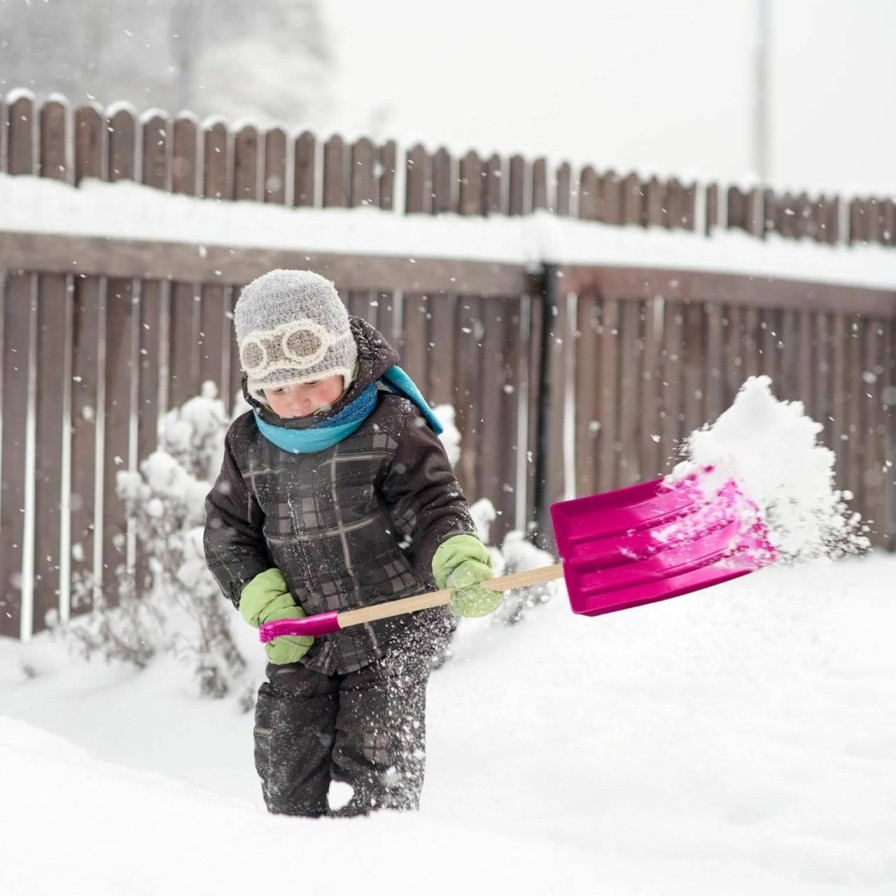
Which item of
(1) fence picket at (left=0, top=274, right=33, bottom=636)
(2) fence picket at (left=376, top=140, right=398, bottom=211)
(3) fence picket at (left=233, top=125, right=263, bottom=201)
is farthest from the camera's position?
(2) fence picket at (left=376, top=140, right=398, bottom=211)

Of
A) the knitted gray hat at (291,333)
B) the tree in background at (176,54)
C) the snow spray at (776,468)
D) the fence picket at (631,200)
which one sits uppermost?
the tree in background at (176,54)

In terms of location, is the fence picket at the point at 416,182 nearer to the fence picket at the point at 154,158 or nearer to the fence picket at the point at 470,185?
the fence picket at the point at 470,185

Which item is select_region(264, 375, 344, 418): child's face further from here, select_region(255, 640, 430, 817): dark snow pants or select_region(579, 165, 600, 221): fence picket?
select_region(579, 165, 600, 221): fence picket

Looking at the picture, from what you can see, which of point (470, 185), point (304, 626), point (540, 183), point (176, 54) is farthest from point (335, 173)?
point (176, 54)

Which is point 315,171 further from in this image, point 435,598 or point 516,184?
point 435,598

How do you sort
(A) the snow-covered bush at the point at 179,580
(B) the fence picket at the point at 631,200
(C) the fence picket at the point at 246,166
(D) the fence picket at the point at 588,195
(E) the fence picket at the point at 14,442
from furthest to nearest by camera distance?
(B) the fence picket at the point at 631,200
(D) the fence picket at the point at 588,195
(C) the fence picket at the point at 246,166
(E) the fence picket at the point at 14,442
(A) the snow-covered bush at the point at 179,580

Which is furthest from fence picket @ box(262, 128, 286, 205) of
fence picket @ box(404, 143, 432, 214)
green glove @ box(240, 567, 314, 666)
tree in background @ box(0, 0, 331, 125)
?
tree in background @ box(0, 0, 331, 125)

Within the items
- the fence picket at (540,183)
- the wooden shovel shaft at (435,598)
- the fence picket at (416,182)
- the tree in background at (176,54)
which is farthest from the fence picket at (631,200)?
the tree in background at (176,54)

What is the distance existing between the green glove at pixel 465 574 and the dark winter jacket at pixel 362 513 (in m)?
0.09

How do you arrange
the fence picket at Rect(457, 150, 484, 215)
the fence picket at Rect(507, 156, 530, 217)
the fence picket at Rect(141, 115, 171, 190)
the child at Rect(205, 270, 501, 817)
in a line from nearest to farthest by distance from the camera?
the child at Rect(205, 270, 501, 817) < the fence picket at Rect(141, 115, 171, 190) < the fence picket at Rect(457, 150, 484, 215) < the fence picket at Rect(507, 156, 530, 217)

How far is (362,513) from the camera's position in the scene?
2371mm

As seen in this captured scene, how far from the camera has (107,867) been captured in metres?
1.51

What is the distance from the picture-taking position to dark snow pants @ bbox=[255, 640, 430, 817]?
2.35 m

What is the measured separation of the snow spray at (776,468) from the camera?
2.13 metres
